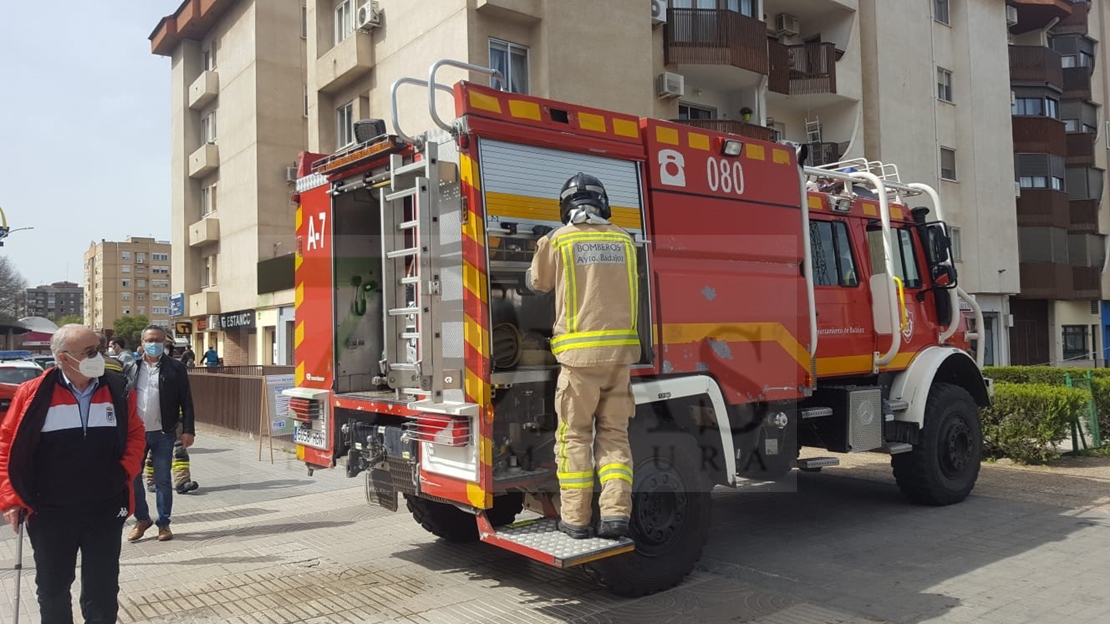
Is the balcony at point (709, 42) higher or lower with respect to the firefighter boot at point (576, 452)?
higher

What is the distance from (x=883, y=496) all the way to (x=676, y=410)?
13.4 ft

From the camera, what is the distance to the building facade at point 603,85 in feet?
55.1

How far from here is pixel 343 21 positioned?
68.7 ft

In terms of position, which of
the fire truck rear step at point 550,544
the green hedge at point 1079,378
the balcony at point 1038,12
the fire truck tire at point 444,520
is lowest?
the fire truck tire at point 444,520

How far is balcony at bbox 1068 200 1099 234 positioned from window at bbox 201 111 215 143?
3346cm

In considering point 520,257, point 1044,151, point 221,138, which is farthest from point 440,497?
point 1044,151

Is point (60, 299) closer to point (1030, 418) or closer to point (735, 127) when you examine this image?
point (735, 127)

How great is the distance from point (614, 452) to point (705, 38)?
16.6 m

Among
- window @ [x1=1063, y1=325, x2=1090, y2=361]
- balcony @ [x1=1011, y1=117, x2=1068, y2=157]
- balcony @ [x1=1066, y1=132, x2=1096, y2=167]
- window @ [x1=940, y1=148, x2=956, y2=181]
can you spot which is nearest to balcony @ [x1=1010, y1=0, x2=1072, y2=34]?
balcony @ [x1=1011, y1=117, x2=1068, y2=157]

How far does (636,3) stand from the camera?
57.3ft

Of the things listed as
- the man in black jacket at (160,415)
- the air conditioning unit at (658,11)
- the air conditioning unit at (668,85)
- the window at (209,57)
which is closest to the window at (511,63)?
the air conditioning unit at (668,85)

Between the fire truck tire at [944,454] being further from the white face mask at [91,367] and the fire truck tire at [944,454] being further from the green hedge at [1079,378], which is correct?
the white face mask at [91,367]

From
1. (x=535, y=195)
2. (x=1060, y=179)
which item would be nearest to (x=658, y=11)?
(x=535, y=195)

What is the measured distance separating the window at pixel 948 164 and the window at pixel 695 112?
32.1 feet
